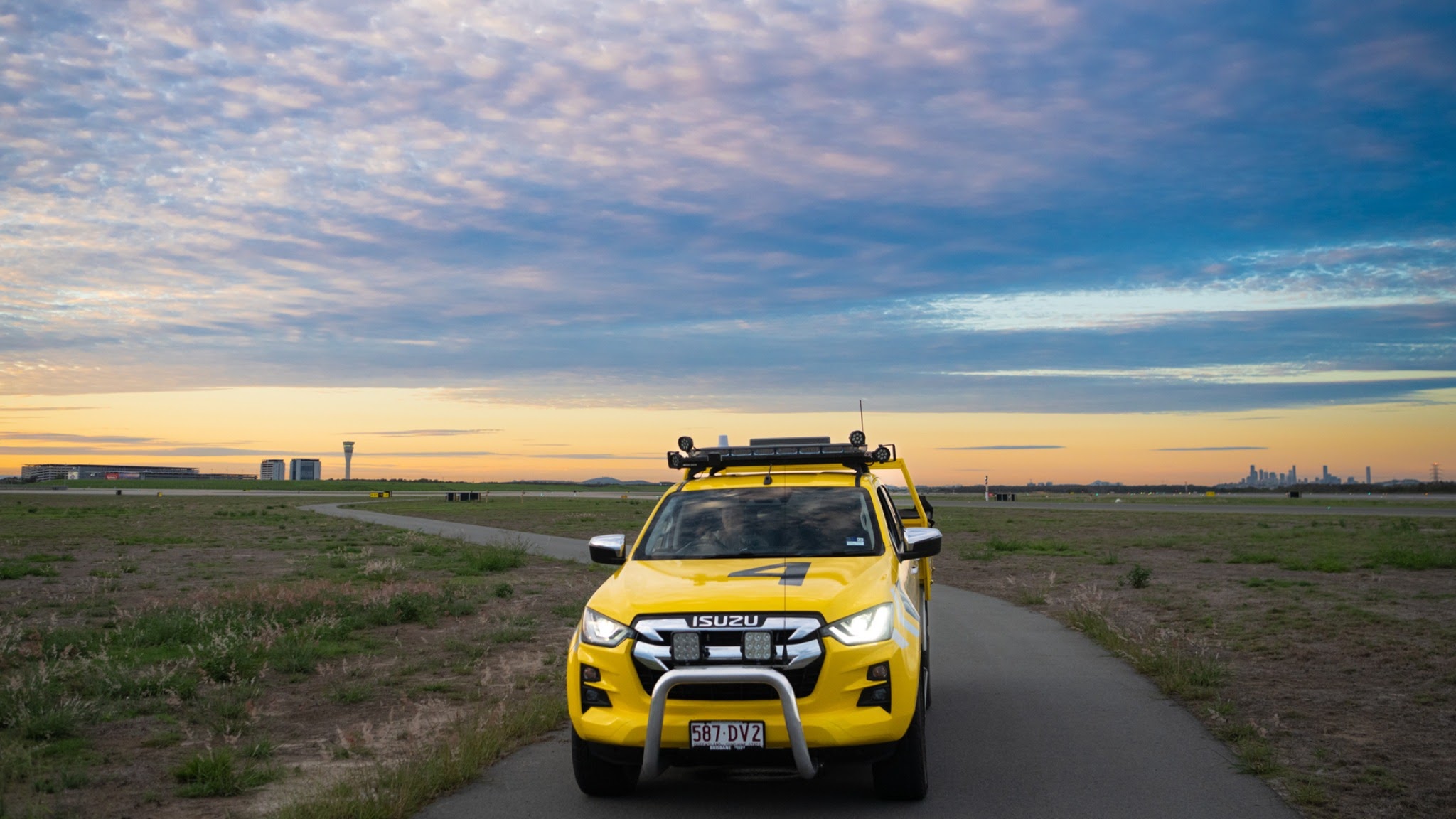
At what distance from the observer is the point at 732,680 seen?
18.4 ft

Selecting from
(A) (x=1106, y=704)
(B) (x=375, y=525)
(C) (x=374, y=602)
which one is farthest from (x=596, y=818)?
(B) (x=375, y=525)

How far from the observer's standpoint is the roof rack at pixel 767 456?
8305mm

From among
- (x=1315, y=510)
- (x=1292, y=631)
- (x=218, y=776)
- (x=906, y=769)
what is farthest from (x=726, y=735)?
(x=1315, y=510)

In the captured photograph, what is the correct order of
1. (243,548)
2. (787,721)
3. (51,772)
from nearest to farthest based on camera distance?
(787,721)
(51,772)
(243,548)

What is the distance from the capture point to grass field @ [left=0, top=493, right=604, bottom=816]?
22.2 feet

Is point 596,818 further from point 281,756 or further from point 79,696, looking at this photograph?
point 79,696

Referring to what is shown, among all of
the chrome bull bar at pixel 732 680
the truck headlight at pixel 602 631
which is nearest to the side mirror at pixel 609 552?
the truck headlight at pixel 602 631

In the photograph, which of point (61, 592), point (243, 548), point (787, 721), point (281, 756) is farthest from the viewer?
point (243, 548)

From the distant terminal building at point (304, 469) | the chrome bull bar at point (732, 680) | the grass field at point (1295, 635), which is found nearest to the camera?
the chrome bull bar at point (732, 680)

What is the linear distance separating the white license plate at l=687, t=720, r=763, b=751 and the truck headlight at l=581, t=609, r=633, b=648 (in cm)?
63

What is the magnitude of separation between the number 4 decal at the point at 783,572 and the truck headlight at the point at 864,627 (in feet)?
1.29

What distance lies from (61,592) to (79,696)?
970 cm

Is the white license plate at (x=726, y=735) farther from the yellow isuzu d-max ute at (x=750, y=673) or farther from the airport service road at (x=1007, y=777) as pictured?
the airport service road at (x=1007, y=777)

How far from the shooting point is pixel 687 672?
5.64 meters
